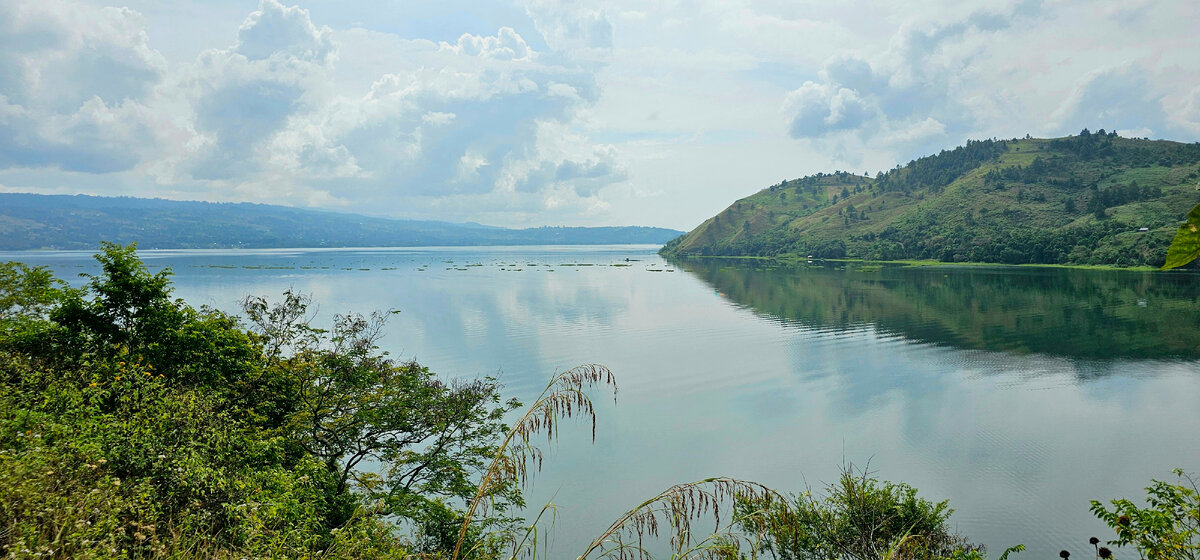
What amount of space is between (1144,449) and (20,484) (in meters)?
45.4

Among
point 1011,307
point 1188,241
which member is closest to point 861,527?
point 1188,241

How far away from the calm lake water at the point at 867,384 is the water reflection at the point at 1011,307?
0.47m

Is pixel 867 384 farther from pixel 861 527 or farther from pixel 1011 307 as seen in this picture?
pixel 1011 307

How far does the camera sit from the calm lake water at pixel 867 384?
2905 centimetres

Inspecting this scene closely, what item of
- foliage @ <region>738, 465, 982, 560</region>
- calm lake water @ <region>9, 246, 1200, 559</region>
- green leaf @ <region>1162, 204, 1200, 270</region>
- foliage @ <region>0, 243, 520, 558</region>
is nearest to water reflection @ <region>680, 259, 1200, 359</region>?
calm lake water @ <region>9, 246, 1200, 559</region>

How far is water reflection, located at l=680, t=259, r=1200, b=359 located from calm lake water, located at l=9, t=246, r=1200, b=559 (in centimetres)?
47

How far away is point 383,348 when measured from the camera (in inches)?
2266

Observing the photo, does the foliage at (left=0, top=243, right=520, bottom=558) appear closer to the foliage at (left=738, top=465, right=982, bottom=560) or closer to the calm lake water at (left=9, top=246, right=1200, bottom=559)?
the calm lake water at (left=9, top=246, right=1200, bottom=559)

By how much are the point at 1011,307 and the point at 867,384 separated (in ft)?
162

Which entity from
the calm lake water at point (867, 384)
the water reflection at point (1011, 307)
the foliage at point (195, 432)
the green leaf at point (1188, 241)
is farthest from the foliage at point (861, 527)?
the water reflection at point (1011, 307)

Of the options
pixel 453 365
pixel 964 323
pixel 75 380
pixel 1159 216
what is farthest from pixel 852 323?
pixel 1159 216

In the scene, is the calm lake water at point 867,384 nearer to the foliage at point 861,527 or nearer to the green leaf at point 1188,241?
the foliage at point 861,527

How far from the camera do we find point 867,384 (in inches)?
1855

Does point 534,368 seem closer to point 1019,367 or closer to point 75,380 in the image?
point 75,380
